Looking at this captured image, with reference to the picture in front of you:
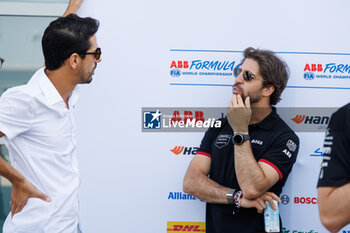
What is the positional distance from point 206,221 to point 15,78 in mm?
1739

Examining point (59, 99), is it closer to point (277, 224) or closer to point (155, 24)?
point (155, 24)

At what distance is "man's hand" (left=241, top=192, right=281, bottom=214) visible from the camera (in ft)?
8.29

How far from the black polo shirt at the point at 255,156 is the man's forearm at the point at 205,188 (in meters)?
0.07

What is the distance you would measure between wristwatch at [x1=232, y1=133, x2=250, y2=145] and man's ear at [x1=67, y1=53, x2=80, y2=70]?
105 cm

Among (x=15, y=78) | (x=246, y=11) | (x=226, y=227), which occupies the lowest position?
(x=226, y=227)

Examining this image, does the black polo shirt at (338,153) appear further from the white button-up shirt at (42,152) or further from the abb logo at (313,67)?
the abb logo at (313,67)

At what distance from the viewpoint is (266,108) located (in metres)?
2.82

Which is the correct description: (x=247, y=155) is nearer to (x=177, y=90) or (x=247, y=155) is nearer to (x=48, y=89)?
(x=177, y=90)

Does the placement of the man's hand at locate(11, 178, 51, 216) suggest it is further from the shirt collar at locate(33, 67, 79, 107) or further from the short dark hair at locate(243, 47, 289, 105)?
the short dark hair at locate(243, 47, 289, 105)

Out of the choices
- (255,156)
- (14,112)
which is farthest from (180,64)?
(14,112)

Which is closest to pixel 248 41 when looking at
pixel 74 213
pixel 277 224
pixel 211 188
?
pixel 211 188

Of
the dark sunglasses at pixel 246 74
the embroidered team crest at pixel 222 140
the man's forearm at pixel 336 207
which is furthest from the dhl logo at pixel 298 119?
the man's forearm at pixel 336 207

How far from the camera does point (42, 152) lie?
203cm

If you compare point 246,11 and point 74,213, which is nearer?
point 74,213
